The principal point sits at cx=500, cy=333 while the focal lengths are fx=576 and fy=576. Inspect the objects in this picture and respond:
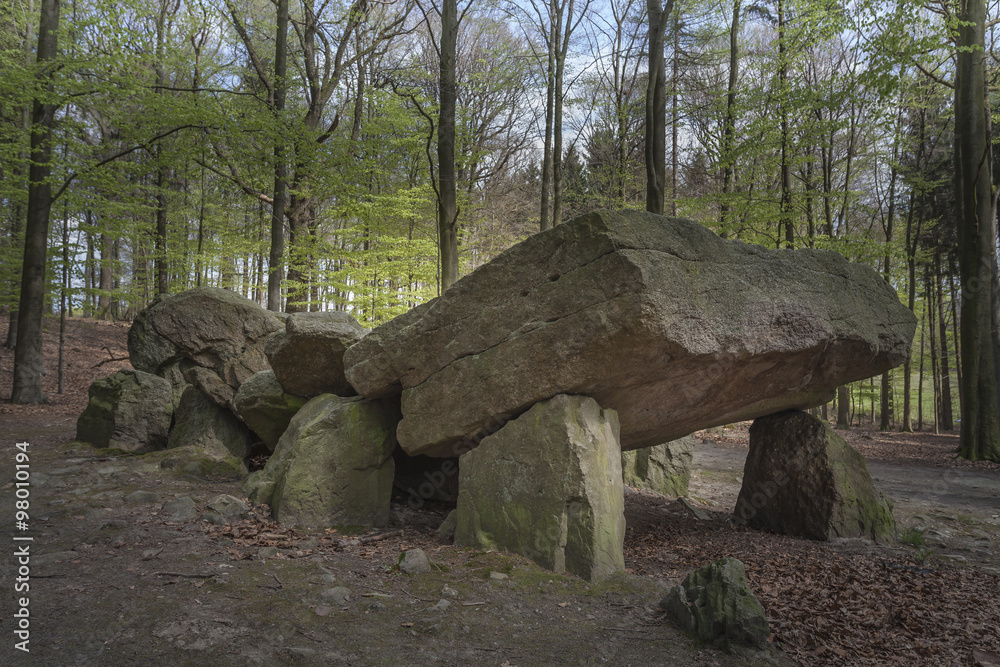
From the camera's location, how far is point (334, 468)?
4969 millimetres

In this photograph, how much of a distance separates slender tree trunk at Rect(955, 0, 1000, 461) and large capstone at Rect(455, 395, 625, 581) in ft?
28.9

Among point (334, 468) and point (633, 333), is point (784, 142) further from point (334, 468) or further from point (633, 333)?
point (334, 468)

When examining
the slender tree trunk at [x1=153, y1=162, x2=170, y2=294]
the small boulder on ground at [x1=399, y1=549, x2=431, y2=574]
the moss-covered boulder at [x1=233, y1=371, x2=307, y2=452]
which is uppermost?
the slender tree trunk at [x1=153, y1=162, x2=170, y2=294]

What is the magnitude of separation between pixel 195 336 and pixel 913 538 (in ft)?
27.1

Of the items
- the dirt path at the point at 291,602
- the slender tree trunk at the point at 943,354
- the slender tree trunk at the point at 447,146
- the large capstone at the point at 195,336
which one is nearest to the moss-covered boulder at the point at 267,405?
the large capstone at the point at 195,336

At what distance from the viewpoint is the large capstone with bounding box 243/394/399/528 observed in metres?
4.83

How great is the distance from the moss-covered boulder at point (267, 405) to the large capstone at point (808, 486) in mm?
4719

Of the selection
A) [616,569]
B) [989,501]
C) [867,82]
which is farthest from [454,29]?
[989,501]

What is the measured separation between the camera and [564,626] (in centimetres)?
313

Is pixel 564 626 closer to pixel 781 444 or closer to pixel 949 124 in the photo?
pixel 781 444

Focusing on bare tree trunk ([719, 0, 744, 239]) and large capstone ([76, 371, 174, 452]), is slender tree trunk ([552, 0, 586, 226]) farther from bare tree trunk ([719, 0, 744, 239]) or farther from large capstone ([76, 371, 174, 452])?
large capstone ([76, 371, 174, 452])

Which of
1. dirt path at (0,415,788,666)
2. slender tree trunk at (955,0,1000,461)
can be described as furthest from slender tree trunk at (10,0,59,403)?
slender tree trunk at (955,0,1000,461)

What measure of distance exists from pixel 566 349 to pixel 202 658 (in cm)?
263

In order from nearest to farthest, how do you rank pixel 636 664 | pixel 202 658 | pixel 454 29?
pixel 202 658 → pixel 636 664 → pixel 454 29
